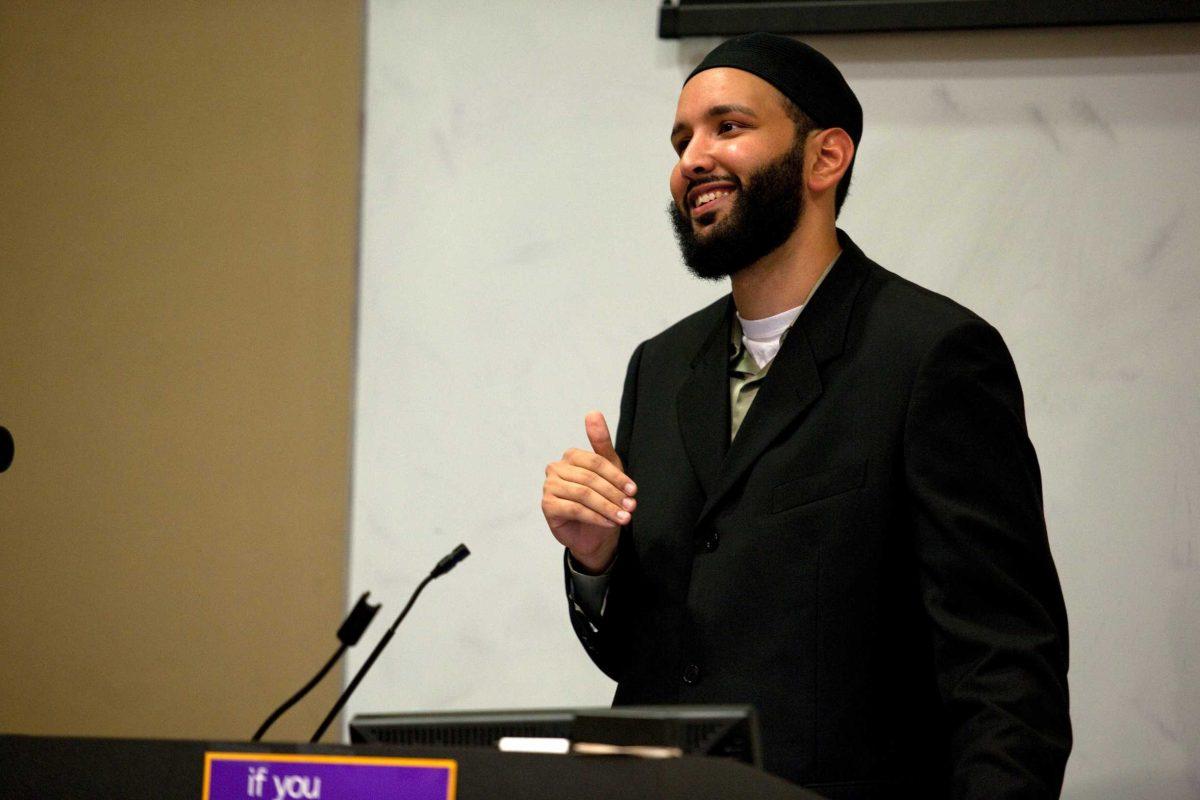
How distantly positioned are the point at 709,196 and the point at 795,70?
23 cm

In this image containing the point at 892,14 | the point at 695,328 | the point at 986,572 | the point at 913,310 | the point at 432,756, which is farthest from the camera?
the point at 892,14

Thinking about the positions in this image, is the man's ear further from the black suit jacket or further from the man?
the black suit jacket

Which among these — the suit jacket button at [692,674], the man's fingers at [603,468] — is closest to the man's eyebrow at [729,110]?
the man's fingers at [603,468]

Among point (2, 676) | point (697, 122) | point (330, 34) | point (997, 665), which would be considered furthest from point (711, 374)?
point (2, 676)

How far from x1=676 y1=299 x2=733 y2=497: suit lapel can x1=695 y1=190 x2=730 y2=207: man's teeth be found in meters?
0.17

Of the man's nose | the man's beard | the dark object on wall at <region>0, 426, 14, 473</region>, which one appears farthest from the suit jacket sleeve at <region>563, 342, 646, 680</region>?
the dark object on wall at <region>0, 426, 14, 473</region>

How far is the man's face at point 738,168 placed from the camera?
1.80 metres

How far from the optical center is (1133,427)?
2.25 metres

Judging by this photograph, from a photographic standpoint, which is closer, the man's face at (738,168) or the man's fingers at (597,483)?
the man's fingers at (597,483)

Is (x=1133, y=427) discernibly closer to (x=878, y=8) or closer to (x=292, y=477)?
(x=878, y=8)

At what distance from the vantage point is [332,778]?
36.8 inches

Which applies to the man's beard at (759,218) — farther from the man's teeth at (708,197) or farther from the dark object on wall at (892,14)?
the dark object on wall at (892,14)

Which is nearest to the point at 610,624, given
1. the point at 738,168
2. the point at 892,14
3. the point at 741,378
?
the point at 741,378

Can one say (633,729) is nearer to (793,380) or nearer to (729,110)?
(793,380)
